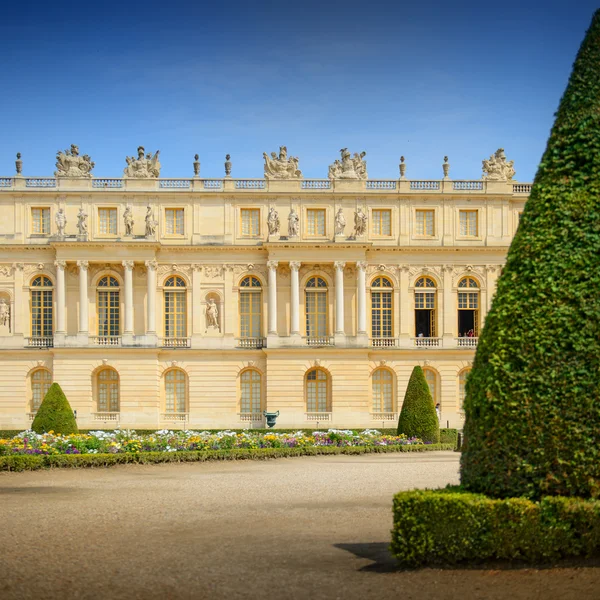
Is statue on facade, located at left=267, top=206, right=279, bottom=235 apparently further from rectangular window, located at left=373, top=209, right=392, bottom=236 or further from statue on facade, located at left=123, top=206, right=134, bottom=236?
statue on facade, located at left=123, top=206, right=134, bottom=236

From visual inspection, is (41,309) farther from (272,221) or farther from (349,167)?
(349,167)

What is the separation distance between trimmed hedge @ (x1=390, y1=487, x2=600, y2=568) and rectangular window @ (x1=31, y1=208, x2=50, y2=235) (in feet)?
128

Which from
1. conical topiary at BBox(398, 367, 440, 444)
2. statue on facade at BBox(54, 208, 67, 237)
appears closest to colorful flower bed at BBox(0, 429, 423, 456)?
conical topiary at BBox(398, 367, 440, 444)

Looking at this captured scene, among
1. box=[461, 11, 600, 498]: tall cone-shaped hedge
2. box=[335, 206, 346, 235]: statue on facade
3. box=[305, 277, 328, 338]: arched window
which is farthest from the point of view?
box=[305, 277, 328, 338]: arched window

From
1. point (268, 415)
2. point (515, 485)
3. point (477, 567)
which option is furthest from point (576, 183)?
point (268, 415)

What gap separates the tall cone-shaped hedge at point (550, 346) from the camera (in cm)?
1091

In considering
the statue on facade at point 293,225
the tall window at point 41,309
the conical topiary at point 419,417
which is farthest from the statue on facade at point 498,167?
the tall window at point 41,309

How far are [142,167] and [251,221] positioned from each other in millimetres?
6101

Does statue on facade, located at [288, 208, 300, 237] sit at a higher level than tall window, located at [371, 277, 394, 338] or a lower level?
higher

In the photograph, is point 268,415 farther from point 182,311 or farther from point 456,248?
point 456,248

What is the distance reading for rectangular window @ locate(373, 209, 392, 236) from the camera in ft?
156

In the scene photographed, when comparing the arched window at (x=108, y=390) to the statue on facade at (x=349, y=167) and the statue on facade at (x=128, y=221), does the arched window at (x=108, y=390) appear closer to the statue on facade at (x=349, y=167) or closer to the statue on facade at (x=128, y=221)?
the statue on facade at (x=128, y=221)

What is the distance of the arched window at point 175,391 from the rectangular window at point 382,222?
40.2 feet

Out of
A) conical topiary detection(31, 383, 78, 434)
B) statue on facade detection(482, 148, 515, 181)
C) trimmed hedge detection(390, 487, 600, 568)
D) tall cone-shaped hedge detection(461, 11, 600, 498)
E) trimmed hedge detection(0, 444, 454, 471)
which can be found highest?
statue on facade detection(482, 148, 515, 181)
